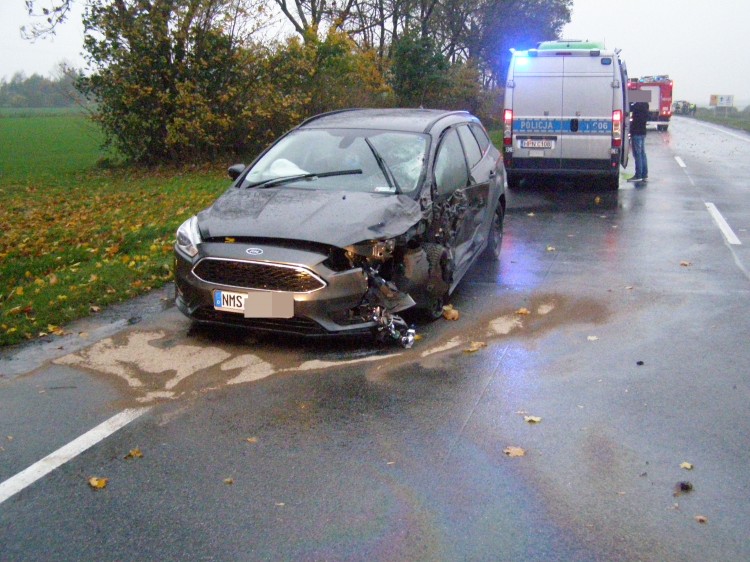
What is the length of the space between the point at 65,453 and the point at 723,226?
10403 mm

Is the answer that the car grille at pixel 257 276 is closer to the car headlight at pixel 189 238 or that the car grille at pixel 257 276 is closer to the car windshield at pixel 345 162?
the car headlight at pixel 189 238

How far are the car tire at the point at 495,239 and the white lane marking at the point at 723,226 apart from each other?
10.4 ft

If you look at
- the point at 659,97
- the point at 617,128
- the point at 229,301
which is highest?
the point at 659,97

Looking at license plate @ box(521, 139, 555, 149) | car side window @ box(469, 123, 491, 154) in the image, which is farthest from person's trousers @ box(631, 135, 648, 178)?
car side window @ box(469, 123, 491, 154)

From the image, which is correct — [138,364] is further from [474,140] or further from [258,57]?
[258,57]

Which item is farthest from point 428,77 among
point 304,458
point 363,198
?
point 304,458

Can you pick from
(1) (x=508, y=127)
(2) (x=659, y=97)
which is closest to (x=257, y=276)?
(1) (x=508, y=127)

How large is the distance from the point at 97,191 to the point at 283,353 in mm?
10860

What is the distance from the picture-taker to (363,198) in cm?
709

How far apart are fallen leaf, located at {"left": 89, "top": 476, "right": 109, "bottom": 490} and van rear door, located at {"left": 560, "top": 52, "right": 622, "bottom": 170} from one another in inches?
501

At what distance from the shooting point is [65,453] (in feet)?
15.2

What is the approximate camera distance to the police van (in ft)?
50.0

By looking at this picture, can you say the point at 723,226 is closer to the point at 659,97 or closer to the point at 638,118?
the point at 638,118

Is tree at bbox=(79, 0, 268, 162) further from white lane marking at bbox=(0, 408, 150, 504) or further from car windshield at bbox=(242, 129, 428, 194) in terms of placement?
white lane marking at bbox=(0, 408, 150, 504)
